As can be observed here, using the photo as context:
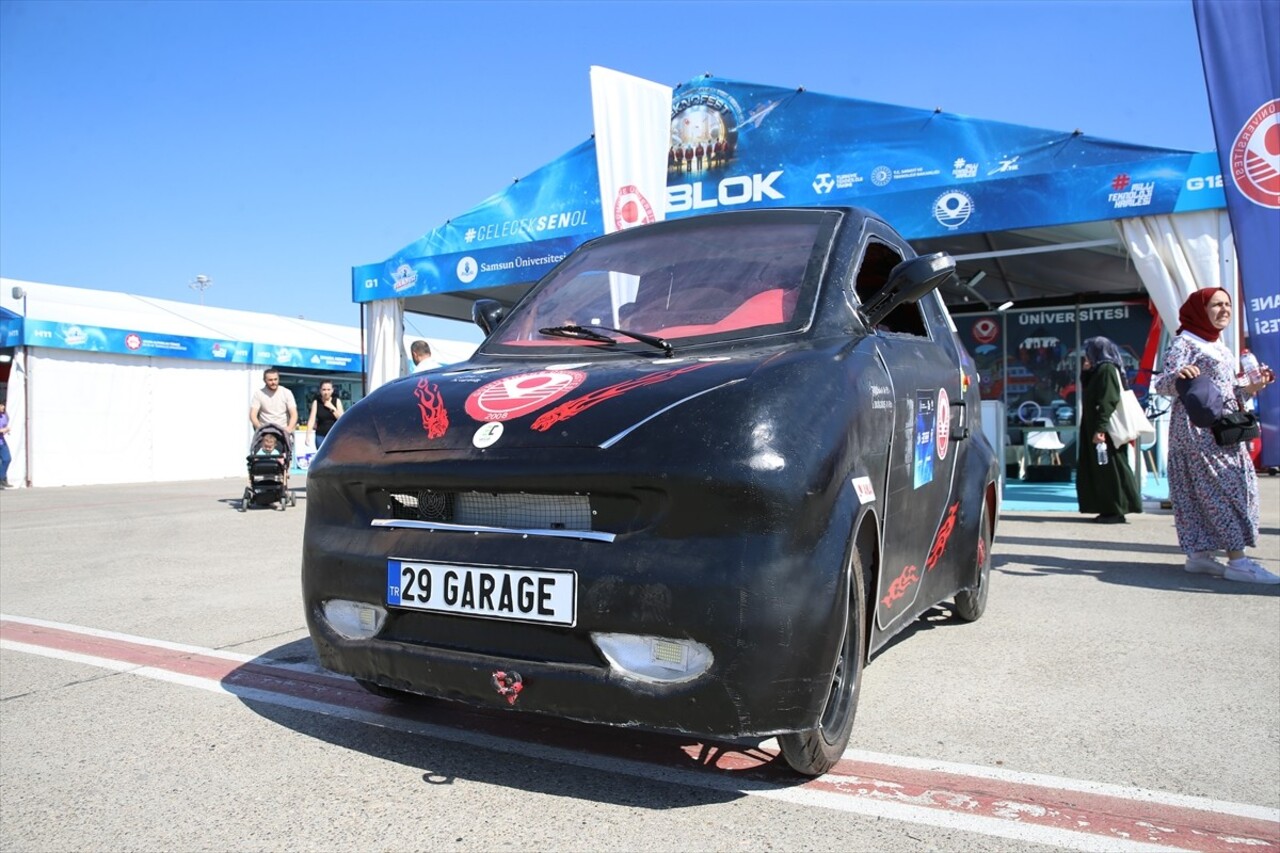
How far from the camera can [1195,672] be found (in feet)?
12.2

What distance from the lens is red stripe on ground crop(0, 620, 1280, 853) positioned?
2.27 meters

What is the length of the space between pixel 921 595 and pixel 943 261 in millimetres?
1242

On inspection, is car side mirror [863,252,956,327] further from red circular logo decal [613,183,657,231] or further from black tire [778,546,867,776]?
red circular logo decal [613,183,657,231]

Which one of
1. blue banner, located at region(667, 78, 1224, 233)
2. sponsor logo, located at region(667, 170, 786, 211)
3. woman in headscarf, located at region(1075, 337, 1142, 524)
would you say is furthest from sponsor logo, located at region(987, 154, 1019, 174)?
sponsor logo, located at region(667, 170, 786, 211)

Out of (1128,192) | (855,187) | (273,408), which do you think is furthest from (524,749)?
(273,408)

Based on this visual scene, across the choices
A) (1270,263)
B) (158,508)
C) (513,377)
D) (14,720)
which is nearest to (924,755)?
(513,377)

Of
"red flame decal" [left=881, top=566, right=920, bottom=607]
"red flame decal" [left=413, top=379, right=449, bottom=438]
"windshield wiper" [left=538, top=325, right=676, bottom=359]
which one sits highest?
"windshield wiper" [left=538, top=325, right=676, bottom=359]

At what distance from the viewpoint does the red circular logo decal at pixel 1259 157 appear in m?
6.49

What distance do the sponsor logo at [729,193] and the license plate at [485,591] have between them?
1014 cm

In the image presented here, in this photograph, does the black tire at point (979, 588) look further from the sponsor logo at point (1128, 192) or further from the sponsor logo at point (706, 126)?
the sponsor logo at point (706, 126)

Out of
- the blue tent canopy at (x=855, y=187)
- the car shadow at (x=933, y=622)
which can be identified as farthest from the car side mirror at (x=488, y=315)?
the blue tent canopy at (x=855, y=187)

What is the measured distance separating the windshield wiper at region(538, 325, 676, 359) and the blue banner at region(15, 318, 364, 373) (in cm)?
1406

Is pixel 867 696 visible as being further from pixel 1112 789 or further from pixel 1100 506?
pixel 1100 506

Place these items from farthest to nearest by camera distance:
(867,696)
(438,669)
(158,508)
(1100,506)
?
1. (158,508)
2. (1100,506)
3. (867,696)
4. (438,669)
